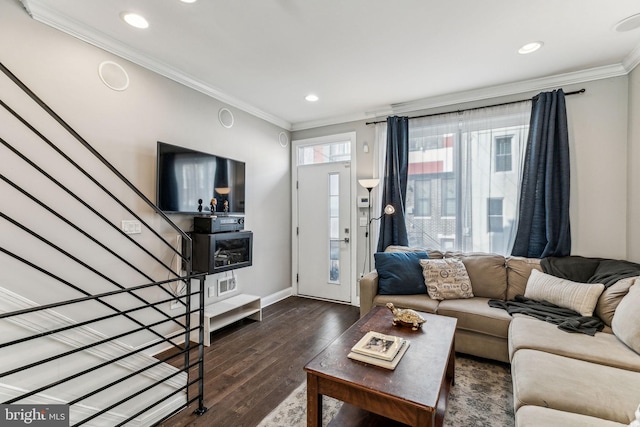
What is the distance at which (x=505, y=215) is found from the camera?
127 inches

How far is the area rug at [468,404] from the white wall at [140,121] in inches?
69.9

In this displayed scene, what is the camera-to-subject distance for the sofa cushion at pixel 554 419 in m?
1.17

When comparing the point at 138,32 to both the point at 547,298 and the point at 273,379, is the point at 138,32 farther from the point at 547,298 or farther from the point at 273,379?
the point at 547,298

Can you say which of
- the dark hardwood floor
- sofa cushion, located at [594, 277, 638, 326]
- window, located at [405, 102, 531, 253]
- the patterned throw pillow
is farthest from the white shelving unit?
sofa cushion, located at [594, 277, 638, 326]

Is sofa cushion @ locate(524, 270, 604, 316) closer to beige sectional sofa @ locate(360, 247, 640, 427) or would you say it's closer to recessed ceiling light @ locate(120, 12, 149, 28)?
beige sectional sofa @ locate(360, 247, 640, 427)

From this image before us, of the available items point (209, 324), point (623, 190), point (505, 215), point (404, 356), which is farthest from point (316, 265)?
point (623, 190)

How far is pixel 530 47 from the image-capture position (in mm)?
2504

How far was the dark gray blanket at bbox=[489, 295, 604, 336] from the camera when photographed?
2094mm

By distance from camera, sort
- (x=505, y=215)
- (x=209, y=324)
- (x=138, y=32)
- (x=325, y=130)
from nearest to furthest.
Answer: (x=138, y=32) → (x=209, y=324) → (x=505, y=215) → (x=325, y=130)

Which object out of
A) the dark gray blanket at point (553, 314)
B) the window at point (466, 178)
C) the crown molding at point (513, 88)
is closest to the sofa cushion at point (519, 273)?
the dark gray blanket at point (553, 314)

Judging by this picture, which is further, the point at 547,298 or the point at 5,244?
the point at 547,298

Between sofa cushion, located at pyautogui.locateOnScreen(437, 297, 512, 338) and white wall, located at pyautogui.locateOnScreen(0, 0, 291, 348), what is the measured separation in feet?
8.13

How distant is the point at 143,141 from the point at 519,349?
3.44m

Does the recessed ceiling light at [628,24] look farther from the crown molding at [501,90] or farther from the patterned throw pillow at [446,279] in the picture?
the patterned throw pillow at [446,279]
